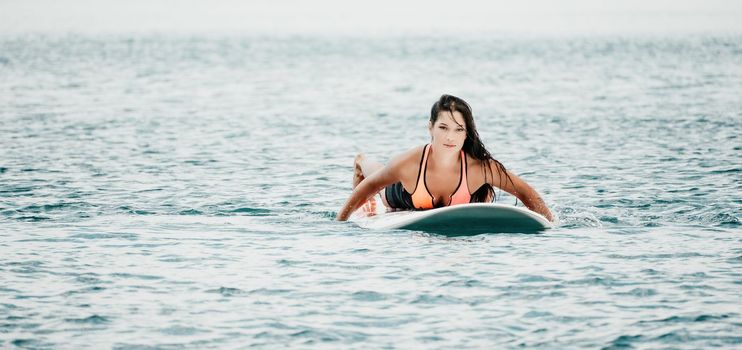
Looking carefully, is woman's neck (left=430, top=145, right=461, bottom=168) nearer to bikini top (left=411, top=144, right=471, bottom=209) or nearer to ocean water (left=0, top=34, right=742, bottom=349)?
bikini top (left=411, top=144, right=471, bottom=209)

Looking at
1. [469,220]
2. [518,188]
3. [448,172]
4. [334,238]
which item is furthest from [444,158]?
[334,238]

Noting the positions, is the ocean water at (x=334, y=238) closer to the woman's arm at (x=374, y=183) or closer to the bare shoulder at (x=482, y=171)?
the woman's arm at (x=374, y=183)

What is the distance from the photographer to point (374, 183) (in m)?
12.5

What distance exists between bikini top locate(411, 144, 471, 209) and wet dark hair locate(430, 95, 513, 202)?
129mm

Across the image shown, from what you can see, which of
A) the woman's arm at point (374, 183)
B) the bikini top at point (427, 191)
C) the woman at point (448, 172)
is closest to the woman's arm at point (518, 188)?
the woman at point (448, 172)

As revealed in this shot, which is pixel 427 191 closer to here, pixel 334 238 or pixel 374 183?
pixel 374 183

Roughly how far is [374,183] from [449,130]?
955 mm

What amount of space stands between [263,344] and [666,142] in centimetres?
1401

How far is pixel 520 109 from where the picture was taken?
99.2 feet

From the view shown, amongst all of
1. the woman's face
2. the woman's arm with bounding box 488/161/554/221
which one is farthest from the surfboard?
the woman's face

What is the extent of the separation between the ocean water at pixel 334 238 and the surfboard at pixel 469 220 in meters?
0.19

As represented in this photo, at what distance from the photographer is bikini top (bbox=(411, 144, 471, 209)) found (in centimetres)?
1234

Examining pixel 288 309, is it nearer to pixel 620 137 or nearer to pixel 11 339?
pixel 11 339

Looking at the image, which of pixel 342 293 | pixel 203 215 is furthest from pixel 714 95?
pixel 342 293
